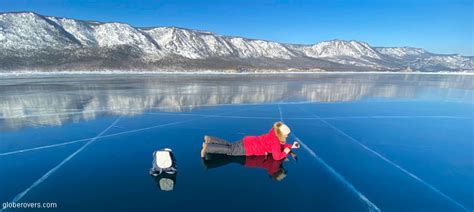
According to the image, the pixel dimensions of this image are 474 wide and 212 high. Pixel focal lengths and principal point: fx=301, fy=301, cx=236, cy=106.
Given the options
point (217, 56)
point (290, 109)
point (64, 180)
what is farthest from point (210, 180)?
point (217, 56)

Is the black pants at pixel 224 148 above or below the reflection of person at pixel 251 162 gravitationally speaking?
above

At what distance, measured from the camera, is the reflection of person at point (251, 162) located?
196 inches

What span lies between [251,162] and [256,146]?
1.37 feet

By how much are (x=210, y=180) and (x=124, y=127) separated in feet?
14.3

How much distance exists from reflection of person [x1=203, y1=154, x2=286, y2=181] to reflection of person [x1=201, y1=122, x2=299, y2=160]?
86 mm

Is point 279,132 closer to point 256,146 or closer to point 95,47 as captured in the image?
point 256,146

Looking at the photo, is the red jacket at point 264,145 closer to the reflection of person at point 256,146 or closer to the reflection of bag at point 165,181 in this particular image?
the reflection of person at point 256,146

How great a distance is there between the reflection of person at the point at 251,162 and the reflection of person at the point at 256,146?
9 cm

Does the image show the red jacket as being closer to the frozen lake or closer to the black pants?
the black pants

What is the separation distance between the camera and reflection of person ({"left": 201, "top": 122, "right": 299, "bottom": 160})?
5.43m

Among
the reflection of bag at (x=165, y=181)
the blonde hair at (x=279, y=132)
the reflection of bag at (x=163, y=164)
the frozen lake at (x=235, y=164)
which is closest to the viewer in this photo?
the frozen lake at (x=235, y=164)

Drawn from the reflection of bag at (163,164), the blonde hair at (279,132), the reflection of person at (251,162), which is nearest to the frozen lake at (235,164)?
the reflection of person at (251,162)

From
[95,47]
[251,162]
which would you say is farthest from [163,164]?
[95,47]

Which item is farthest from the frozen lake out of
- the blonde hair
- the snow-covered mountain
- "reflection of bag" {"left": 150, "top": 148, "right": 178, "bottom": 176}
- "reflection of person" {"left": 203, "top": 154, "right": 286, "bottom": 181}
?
the snow-covered mountain
